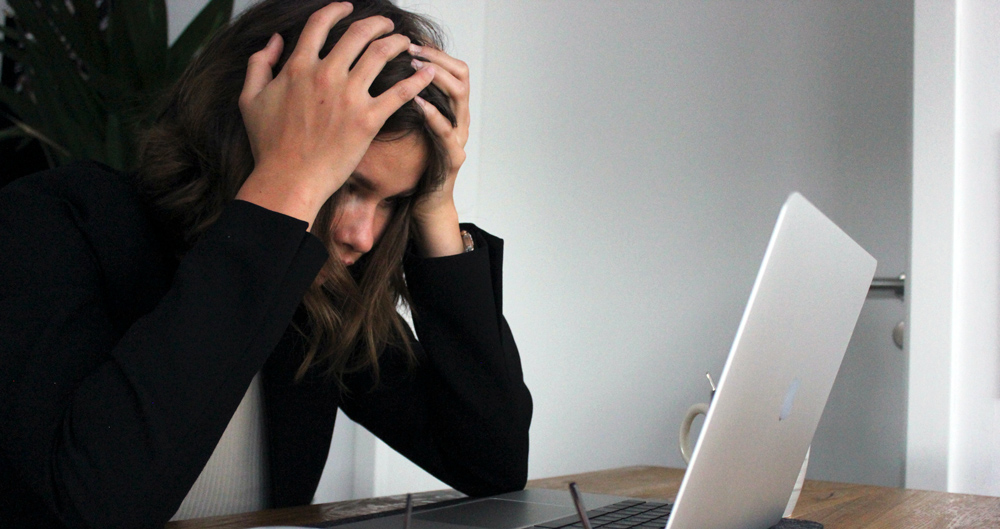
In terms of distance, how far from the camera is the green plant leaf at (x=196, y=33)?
5.58 feet

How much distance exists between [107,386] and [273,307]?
0.14 meters

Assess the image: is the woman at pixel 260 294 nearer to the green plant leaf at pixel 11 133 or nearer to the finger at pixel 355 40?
the finger at pixel 355 40

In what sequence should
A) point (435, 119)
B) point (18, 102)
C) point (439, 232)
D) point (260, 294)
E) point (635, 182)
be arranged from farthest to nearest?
point (635, 182) < point (18, 102) < point (439, 232) < point (435, 119) < point (260, 294)

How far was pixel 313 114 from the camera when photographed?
28.5 inches

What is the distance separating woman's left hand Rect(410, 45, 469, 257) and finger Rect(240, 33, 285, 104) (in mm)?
140

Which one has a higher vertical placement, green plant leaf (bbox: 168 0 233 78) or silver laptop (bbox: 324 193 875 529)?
green plant leaf (bbox: 168 0 233 78)

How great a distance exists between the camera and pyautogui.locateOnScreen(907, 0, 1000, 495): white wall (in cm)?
154

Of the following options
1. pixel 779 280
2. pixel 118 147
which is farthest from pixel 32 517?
pixel 118 147

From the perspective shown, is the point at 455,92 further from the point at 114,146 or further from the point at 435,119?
the point at 114,146

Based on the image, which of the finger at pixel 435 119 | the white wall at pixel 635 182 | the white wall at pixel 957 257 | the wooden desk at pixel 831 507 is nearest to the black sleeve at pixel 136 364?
the wooden desk at pixel 831 507

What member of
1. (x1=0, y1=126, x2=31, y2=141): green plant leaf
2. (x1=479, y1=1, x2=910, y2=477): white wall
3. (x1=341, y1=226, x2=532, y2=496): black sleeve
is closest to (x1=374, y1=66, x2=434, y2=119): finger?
(x1=341, y1=226, x2=532, y2=496): black sleeve

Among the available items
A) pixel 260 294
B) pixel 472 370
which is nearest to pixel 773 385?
pixel 260 294

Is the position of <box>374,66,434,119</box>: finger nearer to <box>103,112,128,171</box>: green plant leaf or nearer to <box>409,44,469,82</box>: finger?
<box>409,44,469,82</box>: finger

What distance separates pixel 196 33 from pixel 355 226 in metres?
1.10
